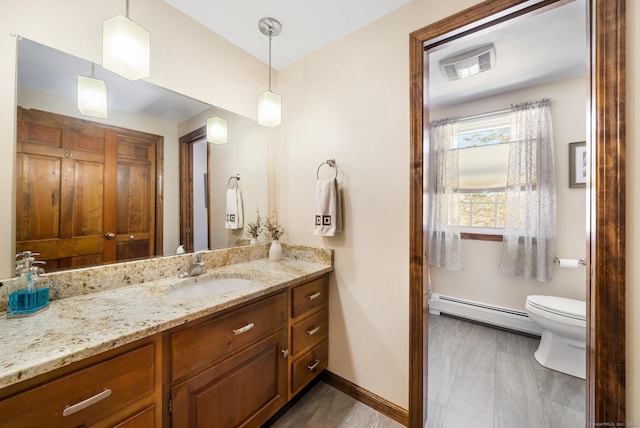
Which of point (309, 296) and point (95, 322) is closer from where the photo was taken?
point (95, 322)

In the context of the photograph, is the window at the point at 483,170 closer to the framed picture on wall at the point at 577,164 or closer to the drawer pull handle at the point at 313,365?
the framed picture on wall at the point at 577,164

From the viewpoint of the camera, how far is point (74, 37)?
108 cm

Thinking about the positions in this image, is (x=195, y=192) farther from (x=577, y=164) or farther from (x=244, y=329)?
(x=577, y=164)

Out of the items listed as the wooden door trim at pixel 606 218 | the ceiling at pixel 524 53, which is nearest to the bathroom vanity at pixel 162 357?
the wooden door trim at pixel 606 218

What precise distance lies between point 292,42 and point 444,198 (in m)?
2.19

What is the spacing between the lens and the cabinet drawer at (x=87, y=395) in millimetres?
606

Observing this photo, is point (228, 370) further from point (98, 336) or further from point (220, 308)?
point (98, 336)

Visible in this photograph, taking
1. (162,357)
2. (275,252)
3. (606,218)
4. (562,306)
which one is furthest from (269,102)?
(562,306)

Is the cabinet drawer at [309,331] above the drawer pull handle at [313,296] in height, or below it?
below

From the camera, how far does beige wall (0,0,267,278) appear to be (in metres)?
0.94

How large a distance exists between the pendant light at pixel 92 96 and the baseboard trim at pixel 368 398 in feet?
6.60

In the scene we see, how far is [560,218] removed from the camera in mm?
2229

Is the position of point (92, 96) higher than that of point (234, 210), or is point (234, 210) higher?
point (92, 96)

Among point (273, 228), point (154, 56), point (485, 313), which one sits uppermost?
point (154, 56)
